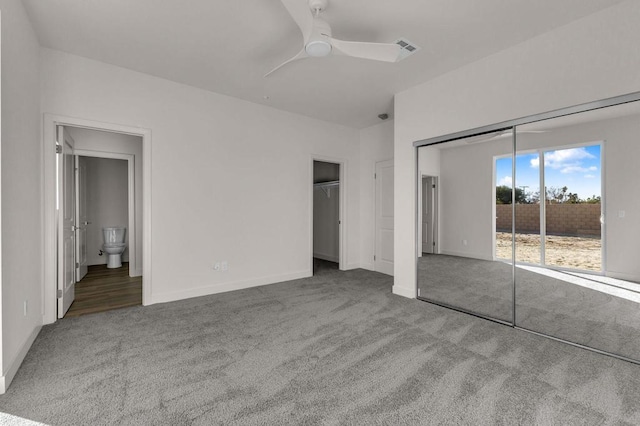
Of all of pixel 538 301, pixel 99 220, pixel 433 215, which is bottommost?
pixel 538 301

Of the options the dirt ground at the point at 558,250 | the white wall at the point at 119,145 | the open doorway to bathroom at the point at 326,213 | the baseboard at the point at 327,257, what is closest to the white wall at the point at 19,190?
the white wall at the point at 119,145

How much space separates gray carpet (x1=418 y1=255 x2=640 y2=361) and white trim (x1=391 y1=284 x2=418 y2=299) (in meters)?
0.15

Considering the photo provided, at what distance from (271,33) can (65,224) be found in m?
3.02

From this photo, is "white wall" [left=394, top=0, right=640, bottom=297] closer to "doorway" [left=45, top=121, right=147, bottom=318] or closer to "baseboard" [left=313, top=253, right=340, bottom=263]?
"baseboard" [left=313, top=253, right=340, bottom=263]

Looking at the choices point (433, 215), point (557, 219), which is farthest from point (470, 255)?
point (557, 219)

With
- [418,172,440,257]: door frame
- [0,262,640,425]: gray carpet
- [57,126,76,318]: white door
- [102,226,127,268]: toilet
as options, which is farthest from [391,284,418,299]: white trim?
[102,226,127,268]: toilet

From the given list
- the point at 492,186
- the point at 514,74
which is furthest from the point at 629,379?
the point at 514,74

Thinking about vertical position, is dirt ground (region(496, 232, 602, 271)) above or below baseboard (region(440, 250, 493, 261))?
above

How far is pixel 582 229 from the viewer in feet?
8.98

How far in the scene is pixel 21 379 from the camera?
6.68 ft

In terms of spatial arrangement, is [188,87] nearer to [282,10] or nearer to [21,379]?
[282,10]

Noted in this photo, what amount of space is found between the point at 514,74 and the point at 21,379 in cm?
473

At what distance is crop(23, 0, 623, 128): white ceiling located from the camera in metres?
2.45

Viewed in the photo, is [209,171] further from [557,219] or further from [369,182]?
[557,219]
